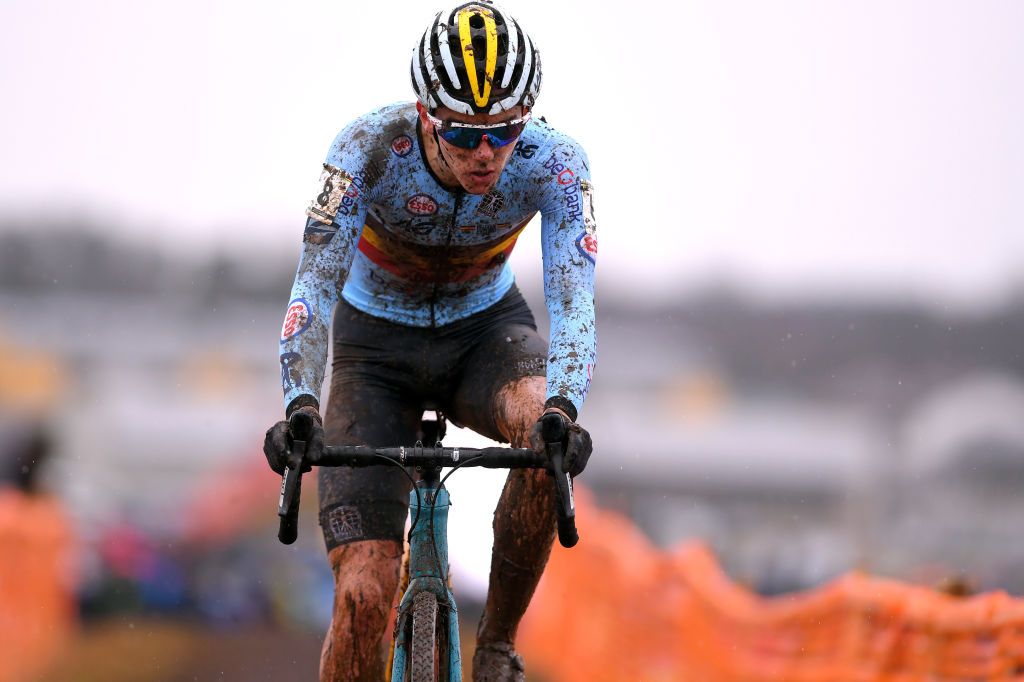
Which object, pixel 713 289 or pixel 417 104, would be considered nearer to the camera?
pixel 417 104

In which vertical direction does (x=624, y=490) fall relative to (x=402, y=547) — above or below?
below

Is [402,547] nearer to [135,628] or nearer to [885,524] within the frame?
[135,628]

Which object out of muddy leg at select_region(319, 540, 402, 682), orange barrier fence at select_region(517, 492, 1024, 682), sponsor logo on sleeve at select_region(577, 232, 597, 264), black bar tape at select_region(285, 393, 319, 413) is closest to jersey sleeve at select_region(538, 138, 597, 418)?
sponsor logo on sleeve at select_region(577, 232, 597, 264)

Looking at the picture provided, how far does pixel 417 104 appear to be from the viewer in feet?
16.9

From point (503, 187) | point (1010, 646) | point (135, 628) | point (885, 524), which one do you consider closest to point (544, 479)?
point (503, 187)

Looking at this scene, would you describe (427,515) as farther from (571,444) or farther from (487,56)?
(487,56)

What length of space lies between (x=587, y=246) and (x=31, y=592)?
8.96 m

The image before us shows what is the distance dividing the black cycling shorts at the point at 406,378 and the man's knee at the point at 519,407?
0.06 metres

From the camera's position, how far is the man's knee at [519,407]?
4988 mm

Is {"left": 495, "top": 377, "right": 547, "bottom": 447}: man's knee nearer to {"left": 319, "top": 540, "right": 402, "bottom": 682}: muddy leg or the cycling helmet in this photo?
{"left": 319, "top": 540, "right": 402, "bottom": 682}: muddy leg

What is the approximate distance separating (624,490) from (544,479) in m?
27.2

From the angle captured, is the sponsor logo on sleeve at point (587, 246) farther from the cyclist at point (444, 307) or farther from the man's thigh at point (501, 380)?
the man's thigh at point (501, 380)

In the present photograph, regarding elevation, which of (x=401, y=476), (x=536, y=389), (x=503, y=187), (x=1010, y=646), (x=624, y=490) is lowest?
(x=624, y=490)

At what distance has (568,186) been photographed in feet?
17.1
